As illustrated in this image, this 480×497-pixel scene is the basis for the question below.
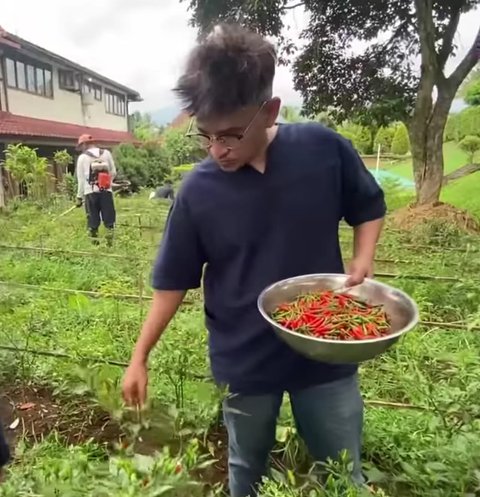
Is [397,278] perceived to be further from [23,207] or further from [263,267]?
[23,207]

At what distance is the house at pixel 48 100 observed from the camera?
1391 centimetres

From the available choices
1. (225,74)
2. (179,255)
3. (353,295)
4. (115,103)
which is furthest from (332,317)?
(115,103)

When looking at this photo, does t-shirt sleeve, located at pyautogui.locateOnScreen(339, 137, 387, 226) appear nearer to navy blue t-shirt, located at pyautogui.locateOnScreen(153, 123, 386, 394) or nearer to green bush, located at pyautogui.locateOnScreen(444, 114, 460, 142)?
navy blue t-shirt, located at pyautogui.locateOnScreen(153, 123, 386, 394)

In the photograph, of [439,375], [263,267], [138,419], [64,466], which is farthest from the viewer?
[439,375]

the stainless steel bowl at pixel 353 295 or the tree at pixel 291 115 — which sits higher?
the tree at pixel 291 115

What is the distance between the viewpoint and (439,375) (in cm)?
295

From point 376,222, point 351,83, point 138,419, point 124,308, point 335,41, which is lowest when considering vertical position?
point 124,308

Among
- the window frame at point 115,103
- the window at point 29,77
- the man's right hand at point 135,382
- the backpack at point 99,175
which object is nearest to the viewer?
the man's right hand at point 135,382

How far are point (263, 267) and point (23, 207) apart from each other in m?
7.83

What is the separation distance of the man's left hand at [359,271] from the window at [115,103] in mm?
22473

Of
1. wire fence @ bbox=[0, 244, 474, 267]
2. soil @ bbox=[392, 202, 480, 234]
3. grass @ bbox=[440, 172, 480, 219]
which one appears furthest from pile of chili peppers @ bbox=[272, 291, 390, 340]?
grass @ bbox=[440, 172, 480, 219]

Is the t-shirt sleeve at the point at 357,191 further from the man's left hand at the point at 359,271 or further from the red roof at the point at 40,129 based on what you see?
the red roof at the point at 40,129

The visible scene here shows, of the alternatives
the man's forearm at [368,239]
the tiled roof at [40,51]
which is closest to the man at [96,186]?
the man's forearm at [368,239]

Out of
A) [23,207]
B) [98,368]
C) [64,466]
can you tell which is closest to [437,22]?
[23,207]
